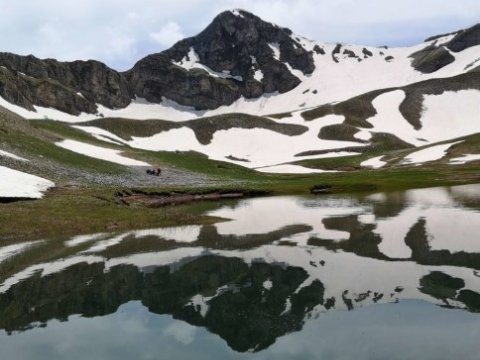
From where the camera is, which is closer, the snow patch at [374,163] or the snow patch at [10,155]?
the snow patch at [10,155]

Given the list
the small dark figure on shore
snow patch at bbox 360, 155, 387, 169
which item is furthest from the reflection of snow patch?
the small dark figure on shore

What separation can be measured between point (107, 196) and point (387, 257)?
40.1 meters

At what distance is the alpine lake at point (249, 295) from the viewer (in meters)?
16.8

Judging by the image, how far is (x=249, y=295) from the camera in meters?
22.2

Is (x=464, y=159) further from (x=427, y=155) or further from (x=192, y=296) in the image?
(x=192, y=296)

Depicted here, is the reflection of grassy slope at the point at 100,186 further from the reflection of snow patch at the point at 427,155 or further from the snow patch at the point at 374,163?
the reflection of snow patch at the point at 427,155

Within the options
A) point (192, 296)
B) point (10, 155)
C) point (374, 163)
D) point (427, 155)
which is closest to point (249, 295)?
point (192, 296)

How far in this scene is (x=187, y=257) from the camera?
31.5m

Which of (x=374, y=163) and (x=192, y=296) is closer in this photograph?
(x=192, y=296)

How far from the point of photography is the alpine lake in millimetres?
16781

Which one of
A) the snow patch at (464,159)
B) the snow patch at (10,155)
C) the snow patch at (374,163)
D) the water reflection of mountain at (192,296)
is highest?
the snow patch at (464,159)

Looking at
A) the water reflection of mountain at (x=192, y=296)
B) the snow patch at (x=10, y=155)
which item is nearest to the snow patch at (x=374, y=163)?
the snow patch at (x=10, y=155)

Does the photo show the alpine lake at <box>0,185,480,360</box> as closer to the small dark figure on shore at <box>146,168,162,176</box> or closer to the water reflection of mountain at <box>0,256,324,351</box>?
the water reflection of mountain at <box>0,256,324,351</box>

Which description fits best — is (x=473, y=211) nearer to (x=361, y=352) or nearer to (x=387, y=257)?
(x=387, y=257)
